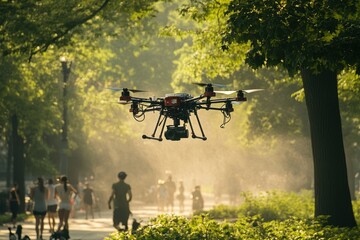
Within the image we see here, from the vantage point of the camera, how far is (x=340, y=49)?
15117 mm

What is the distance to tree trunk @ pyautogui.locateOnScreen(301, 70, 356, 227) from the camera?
19688 mm

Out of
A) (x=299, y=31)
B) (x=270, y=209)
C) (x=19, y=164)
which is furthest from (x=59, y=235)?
(x=19, y=164)

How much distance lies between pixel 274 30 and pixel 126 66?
63854mm

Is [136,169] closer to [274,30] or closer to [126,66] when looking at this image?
[126,66]

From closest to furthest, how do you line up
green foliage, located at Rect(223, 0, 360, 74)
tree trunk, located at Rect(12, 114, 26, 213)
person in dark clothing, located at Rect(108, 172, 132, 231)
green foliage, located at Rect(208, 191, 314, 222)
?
green foliage, located at Rect(223, 0, 360, 74), person in dark clothing, located at Rect(108, 172, 132, 231), green foliage, located at Rect(208, 191, 314, 222), tree trunk, located at Rect(12, 114, 26, 213)

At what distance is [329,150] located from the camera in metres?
19.7

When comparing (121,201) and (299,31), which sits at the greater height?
(299,31)

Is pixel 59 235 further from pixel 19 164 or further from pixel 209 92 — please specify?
pixel 19 164

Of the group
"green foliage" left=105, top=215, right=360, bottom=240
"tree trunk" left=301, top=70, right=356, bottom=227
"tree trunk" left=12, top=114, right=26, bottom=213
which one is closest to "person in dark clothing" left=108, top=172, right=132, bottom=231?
"green foliage" left=105, top=215, right=360, bottom=240

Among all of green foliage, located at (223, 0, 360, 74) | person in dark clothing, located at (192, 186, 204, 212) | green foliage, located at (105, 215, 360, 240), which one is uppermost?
green foliage, located at (223, 0, 360, 74)

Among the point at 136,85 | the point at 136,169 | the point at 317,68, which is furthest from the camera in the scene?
the point at 136,85

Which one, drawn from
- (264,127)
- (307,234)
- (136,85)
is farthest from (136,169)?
(307,234)

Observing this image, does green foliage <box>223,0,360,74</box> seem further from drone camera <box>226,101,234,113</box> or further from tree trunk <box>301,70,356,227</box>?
tree trunk <box>301,70,356,227</box>

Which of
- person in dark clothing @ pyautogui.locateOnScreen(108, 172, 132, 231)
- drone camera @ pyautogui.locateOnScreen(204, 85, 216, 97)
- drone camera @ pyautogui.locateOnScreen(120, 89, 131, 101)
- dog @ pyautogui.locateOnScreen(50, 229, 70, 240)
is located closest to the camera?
drone camera @ pyautogui.locateOnScreen(204, 85, 216, 97)
